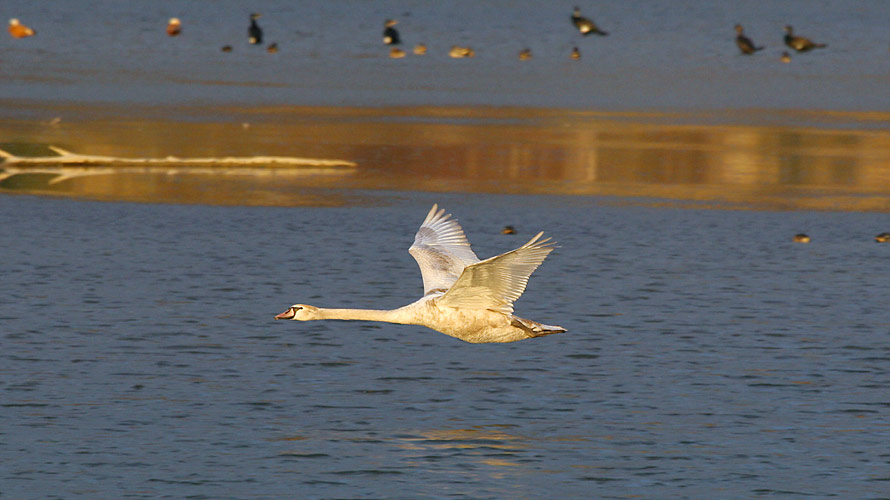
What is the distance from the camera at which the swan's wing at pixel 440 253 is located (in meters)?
16.0

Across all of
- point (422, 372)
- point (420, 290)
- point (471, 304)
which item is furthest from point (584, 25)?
point (471, 304)

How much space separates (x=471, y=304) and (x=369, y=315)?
1.05 m

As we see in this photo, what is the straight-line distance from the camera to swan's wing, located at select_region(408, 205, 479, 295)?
1600 centimetres

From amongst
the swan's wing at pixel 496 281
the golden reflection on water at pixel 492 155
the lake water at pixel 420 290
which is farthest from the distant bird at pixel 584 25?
the swan's wing at pixel 496 281

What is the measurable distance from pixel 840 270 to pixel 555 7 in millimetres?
62986

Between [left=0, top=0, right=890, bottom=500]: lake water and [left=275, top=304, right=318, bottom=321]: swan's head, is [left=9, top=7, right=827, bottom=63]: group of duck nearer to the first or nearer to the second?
[left=0, top=0, right=890, bottom=500]: lake water

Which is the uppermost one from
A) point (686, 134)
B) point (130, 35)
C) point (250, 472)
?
point (130, 35)

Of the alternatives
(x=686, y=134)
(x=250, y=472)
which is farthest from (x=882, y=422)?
(x=686, y=134)

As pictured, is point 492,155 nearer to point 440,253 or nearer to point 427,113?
point 427,113

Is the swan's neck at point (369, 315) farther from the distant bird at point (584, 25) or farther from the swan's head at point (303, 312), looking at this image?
the distant bird at point (584, 25)

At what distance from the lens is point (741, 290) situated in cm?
2117

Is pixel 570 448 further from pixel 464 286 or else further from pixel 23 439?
pixel 23 439

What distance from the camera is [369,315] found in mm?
15109

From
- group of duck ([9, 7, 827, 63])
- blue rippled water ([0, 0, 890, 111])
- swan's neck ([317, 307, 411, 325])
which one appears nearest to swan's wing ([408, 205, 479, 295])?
swan's neck ([317, 307, 411, 325])
